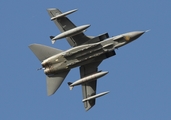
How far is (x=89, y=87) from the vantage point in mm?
48344

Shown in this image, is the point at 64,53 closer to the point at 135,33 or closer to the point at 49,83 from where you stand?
the point at 49,83

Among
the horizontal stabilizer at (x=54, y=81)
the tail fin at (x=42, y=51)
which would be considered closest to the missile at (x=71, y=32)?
Result: the tail fin at (x=42, y=51)

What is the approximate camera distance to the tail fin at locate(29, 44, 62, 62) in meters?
47.1

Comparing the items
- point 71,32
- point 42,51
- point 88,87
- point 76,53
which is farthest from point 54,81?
point 71,32

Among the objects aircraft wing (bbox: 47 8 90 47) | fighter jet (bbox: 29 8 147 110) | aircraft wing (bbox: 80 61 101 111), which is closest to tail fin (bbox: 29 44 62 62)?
fighter jet (bbox: 29 8 147 110)

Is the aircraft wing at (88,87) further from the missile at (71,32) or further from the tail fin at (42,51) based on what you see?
the missile at (71,32)

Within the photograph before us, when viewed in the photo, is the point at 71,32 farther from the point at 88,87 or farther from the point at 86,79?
the point at 88,87

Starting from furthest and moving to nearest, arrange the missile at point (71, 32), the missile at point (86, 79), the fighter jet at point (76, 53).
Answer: the missile at point (86, 79) < the fighter jet at point (76, 53) < the missile at point (71, 32)

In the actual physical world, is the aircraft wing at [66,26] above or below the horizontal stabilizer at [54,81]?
above

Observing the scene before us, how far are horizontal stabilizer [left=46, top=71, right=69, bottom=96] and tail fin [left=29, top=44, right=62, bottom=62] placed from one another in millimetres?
1940

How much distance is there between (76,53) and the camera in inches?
1815

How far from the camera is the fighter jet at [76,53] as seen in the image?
45.9 meters

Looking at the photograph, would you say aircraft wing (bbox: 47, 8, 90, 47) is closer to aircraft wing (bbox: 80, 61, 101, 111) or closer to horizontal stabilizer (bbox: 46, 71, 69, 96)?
aircraft wing (bbox: 80, 61, 101, 111)

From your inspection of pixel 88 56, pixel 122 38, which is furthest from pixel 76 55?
pixel 122 38
